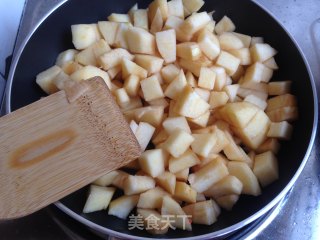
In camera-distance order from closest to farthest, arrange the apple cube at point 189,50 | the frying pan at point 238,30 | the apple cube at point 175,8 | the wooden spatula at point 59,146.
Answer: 1. the wooden spatula at point 59,146
2. the frying pan at point 238,30
3. the apple cube at point 189,50
4. the apple cube at point 175,8

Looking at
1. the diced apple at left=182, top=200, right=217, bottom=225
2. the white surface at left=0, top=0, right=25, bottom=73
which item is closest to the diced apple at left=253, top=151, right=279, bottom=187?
the diced apple at left=182, top=200, right=217, bottom=225

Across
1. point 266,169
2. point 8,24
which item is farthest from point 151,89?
point 8,24

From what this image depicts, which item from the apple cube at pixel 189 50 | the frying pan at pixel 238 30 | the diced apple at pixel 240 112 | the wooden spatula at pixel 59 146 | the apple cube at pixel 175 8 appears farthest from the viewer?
the apple cube at pixel 175 8

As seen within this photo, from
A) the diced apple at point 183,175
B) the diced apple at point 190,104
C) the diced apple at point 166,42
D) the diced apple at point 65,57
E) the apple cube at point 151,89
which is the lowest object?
the diced apple at point 183,175

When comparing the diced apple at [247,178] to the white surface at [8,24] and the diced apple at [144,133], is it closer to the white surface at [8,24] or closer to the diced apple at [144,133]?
the diced apple at [144,133]

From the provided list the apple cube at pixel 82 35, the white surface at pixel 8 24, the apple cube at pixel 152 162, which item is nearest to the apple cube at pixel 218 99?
the apple cube at pixel 152 162

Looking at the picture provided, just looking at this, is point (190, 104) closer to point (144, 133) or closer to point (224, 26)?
point (144, 133)
